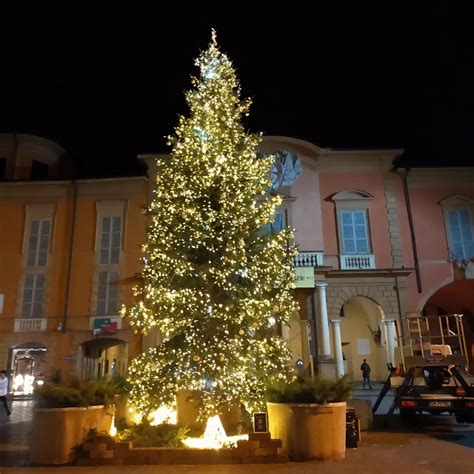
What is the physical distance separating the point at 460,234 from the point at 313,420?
17.7 meters

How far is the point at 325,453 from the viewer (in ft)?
22.8

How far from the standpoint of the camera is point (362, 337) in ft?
78.1

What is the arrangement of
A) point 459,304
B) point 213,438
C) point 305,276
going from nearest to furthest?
point 213,438
point 305,276
point 459,304

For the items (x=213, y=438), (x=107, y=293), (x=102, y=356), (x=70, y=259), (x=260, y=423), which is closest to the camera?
(x=260, y=423)

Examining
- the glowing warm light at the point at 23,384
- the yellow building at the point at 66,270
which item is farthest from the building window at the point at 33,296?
the glowing warm light at the point at 23,384

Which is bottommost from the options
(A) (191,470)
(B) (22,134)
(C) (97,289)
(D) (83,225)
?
(A) (191,470)

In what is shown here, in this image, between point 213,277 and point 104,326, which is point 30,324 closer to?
point 104,326

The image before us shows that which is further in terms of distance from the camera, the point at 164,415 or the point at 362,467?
the point at 164,415

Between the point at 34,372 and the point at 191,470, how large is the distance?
1709 cm

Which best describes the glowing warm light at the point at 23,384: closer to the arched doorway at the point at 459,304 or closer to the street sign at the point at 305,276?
the street sign at the point at 305,276

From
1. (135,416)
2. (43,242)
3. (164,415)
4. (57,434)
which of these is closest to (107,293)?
(43,242)

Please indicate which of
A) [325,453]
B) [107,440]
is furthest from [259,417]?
[107,440]

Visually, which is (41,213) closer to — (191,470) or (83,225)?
(83,225)

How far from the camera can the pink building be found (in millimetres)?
20969
